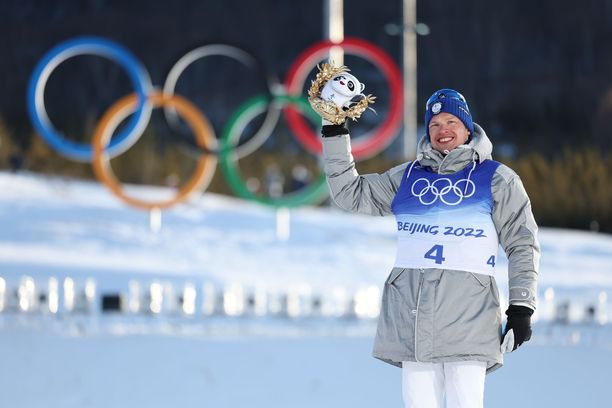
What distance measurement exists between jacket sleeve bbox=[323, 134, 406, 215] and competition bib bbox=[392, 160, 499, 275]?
0.61ft

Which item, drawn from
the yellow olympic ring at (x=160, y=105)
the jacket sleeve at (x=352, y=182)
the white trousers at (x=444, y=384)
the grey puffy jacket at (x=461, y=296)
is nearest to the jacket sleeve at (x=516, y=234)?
the grey puffy jacket at (x=461, y=296)

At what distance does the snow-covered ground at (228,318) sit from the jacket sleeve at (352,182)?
3.17 m

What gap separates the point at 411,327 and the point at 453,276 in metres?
0.23

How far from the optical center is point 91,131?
1214 inches

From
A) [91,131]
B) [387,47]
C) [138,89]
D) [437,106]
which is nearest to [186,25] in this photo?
[387,47]

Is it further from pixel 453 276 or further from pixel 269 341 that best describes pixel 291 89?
pixel 453 276

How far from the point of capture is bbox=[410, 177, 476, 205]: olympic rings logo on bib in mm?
4391

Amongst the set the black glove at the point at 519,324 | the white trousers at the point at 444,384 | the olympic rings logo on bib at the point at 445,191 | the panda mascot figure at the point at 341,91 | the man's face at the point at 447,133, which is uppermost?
the panda mascot figure at the point at 341,91

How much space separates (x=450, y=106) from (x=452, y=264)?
58cm

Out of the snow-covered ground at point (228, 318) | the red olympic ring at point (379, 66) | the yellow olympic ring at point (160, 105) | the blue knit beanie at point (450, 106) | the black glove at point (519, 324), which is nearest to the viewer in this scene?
the black glove at point (519, 324)

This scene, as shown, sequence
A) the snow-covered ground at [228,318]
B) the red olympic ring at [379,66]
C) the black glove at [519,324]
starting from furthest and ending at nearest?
the red olympic ring at [379,66]
the snow-covered ground at [228,318]
the black glove at [519,324]

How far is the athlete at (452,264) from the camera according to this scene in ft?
14.1

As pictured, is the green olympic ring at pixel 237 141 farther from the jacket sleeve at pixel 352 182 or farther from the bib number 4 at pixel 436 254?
the bib number 4 at pixel 436 254

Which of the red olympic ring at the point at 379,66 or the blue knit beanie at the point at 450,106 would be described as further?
the red olympic ring at the point at 379,66
